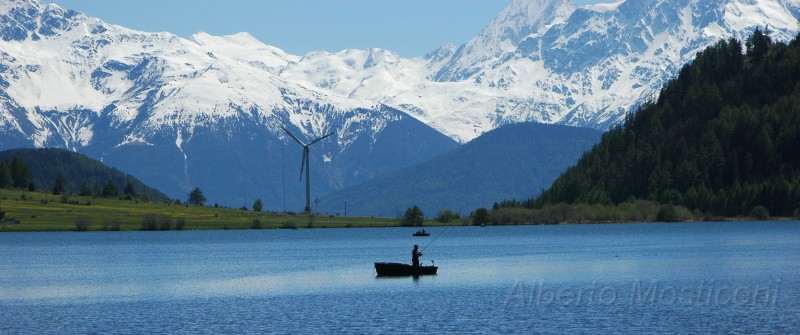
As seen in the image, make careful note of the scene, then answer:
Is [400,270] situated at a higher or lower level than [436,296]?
higher

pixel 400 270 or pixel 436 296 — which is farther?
pixel 400 270

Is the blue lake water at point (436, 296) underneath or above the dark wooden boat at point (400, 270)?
underneath

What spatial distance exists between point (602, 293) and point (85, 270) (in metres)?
81.6

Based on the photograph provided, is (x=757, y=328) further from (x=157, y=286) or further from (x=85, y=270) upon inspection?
(x=85, y=270)

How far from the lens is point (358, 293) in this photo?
126 m

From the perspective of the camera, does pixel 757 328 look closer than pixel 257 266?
Yes

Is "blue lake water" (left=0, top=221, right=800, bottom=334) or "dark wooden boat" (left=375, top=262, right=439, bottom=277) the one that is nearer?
"blue lake water" (left=0, top=221, right=800, bottom=334)

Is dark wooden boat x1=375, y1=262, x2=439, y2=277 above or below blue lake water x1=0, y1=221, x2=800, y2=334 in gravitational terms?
above

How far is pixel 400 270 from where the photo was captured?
477 feet

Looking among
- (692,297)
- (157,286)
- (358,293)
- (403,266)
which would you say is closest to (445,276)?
(403,266)

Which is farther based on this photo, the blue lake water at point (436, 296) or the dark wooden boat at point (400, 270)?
the dark wooden boat at point (400, 270)

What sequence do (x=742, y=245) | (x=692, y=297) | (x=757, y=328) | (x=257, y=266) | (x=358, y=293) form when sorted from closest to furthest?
(x=757, y=328), (x=692, y=297), (x=358, y=293), (x=257, y=266), (x=742, y=245)

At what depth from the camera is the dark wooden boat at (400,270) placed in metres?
145

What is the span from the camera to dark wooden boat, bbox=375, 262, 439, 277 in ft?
475
